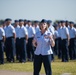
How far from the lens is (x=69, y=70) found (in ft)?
44.1

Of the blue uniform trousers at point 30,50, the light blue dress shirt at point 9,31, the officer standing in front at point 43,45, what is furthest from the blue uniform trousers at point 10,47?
Answer: the officer standing in front at point 43,45

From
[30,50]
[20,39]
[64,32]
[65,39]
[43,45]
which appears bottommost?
[30,50]

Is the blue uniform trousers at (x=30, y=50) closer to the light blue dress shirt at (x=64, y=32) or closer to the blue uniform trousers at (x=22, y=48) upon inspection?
the blue uniform trousers at (x=22, y=48)

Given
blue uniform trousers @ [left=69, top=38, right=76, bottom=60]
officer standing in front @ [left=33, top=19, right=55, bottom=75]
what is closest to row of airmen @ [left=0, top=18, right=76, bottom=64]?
blue uniform trousers @ [left=69, top=38, right=76, bottom=60]

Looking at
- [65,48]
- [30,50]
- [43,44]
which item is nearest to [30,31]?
[30,50]

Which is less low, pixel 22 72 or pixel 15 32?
pixel 15 32

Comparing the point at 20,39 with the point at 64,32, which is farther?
the point at 64,32

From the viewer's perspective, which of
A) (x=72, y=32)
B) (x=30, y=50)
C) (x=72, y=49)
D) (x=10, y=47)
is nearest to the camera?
(x=10, y=47)

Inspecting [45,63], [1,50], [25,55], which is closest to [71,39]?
[25,55]

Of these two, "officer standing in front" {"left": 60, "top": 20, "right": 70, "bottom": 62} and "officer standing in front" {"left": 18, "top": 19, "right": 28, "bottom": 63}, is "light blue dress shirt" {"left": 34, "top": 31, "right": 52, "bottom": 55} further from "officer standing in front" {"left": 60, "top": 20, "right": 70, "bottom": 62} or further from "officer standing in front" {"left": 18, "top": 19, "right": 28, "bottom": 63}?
"officer standing in front" {"left": 60, "top": 20, "right": 70, "bottom": 62}

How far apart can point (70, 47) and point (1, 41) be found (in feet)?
16.2

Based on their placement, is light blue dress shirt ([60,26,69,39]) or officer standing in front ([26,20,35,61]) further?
officer standing in front ([26,20,35,61])

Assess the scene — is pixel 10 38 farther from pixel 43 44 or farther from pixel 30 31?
pixel 43 44

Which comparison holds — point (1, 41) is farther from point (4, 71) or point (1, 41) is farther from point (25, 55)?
point (4, 71)
